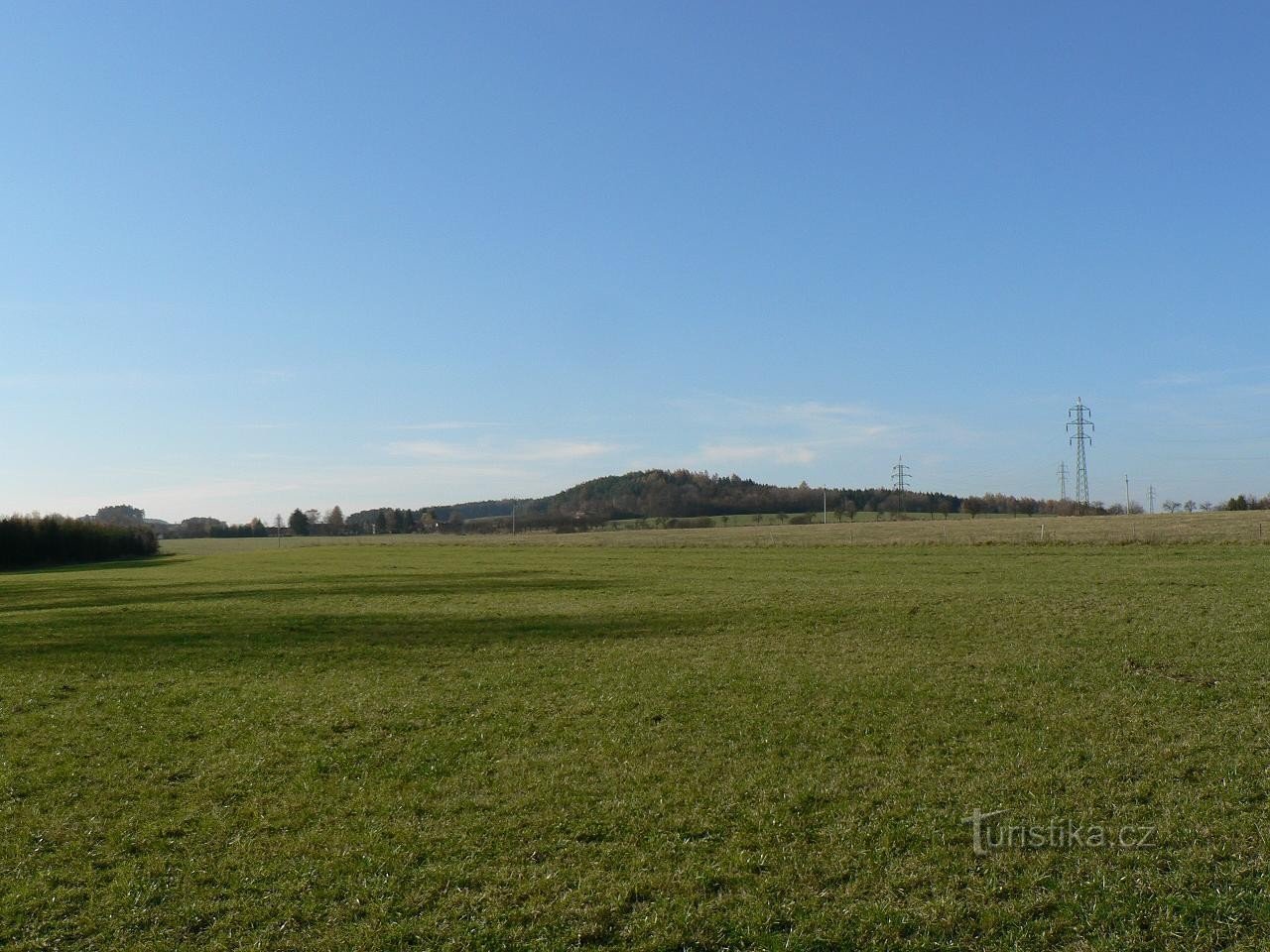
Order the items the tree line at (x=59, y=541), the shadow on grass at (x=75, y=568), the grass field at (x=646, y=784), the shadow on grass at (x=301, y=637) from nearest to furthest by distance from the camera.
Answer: the grass field at (x=646, y=784)
the shadow on grass at (x=301, y=637)
the shadow on grass at (x=75, y=568)
the tree line at (x=59, y=541)

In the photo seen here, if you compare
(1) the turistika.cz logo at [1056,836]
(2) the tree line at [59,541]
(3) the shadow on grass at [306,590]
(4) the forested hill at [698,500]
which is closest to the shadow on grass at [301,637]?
(3) the shadow on grass at [306,590]

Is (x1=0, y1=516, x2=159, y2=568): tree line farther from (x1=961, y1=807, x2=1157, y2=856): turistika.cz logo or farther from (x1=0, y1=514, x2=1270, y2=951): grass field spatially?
(x1=961, y1=807, x2=1157, y2=856): turistika.cz logo

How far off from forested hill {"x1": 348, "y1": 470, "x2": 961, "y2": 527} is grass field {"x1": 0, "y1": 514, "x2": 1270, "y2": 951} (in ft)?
448

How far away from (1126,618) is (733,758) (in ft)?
50.0

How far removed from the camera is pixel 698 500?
552ft

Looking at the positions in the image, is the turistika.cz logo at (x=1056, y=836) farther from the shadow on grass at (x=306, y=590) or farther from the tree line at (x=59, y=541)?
the tree line at (x=59, y=541)

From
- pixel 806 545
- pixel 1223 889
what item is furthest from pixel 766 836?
pixel 806 545

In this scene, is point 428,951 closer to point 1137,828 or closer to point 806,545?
point 1137,828

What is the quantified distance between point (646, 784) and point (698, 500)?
159 meters

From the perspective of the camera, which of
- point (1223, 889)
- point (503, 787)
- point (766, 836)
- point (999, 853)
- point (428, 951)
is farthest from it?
point (503, 787)

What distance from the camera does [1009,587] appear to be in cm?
3078

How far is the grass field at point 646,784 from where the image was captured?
20.5 feet

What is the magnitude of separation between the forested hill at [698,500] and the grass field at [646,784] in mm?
136586

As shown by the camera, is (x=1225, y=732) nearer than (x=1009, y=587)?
Yes
